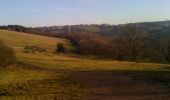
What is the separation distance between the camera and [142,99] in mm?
17688

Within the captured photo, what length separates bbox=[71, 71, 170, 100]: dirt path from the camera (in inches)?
739

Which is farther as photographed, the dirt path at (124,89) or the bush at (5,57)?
the bush at (5,57)

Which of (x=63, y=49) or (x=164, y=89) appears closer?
(x=164, y=89)

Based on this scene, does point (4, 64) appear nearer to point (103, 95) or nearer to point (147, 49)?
point (103, 95)

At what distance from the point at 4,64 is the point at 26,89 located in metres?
19.6

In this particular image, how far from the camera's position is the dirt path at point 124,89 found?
18.8 meters

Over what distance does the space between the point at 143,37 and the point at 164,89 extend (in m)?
55.0

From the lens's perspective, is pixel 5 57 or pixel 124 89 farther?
pixel 5 57

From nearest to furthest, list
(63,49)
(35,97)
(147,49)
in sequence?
(35,97) < (147,49) < (63,49)

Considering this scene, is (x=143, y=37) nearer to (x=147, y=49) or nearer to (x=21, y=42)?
(x=147, y=49)

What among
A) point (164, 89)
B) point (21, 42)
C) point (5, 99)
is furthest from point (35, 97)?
point (21, 42)

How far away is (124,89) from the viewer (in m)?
22.0

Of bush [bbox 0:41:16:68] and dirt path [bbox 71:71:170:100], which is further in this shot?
bush [bbox 0:41:16:68]

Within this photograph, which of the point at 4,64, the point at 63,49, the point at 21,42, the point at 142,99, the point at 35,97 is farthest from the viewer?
the point at 21,42
